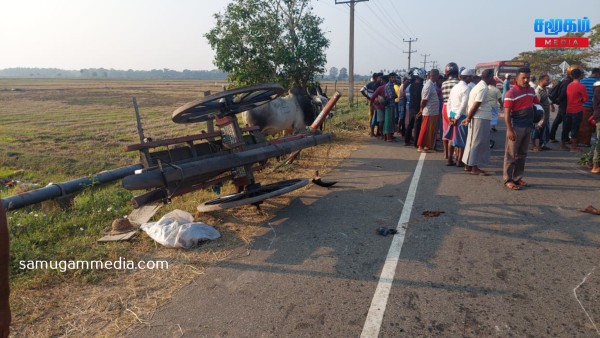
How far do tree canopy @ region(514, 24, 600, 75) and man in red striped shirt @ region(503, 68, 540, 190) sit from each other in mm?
36708

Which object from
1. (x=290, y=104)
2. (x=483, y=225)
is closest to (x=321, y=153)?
(x=290, y=104)

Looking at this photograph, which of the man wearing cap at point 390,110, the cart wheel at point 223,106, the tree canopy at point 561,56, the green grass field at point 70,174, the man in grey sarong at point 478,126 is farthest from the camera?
the tree canopy at point 561,56

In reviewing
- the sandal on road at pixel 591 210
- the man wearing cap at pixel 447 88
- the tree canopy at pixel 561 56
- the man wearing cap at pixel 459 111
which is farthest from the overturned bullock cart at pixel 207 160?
the tree canopy at pixel 561 56

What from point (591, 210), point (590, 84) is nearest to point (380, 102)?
point (590, 84)

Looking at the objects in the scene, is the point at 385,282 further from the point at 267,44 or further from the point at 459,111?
the point at 267,44

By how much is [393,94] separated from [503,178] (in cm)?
469

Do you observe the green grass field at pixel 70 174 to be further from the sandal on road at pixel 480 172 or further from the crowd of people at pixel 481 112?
the sandal on road at pixel 480 172

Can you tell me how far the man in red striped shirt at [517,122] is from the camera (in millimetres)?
6141

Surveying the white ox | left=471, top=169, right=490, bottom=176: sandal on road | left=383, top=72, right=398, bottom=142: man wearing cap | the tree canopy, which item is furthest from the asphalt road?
the tree canopy

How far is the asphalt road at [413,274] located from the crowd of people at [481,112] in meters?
1.18

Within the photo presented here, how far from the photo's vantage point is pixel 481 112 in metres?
6.84

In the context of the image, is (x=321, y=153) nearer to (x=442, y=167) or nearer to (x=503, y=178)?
(x=442, y=167)

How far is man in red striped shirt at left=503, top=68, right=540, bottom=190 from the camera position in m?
6.14

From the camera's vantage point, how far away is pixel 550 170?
24.3 ft
